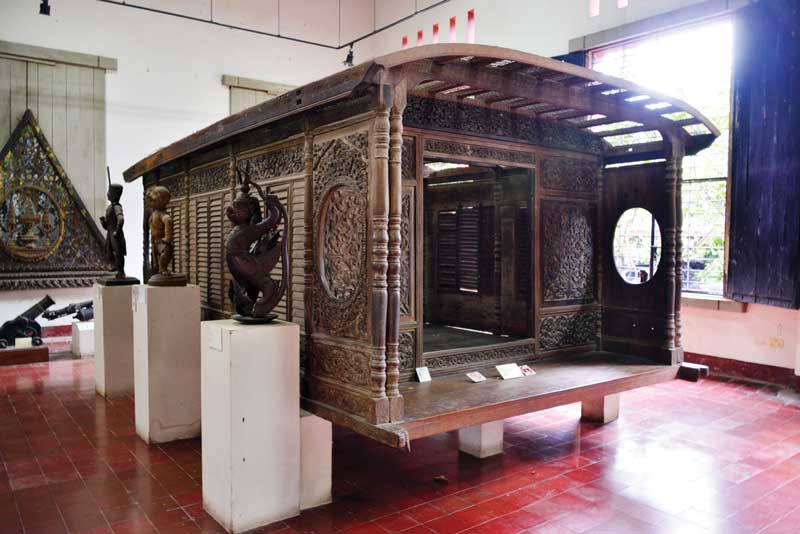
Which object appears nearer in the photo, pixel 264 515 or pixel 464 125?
pixel 264 515

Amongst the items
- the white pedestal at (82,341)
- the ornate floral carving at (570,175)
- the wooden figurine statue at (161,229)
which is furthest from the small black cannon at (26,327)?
the ornate floral carving at (570,175)

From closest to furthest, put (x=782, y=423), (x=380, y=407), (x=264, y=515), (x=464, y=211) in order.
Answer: (x=380, y=407), (x=264, y=515), (x=782, y=423), (x=464, y=211)

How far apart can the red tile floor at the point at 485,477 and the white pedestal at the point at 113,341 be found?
389mm

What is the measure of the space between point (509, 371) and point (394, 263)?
1.66 m

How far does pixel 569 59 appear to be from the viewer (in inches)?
337

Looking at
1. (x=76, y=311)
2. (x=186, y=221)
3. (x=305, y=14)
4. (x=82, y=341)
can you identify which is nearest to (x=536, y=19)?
(x=305, y=14)

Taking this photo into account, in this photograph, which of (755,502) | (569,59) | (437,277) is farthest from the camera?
(569,59)

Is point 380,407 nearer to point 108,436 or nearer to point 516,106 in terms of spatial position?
point 516,106

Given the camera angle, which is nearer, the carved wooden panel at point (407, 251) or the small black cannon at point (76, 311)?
the carved wooden panel at point (407, 251)

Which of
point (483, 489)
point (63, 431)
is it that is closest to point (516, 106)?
point (483, 489)

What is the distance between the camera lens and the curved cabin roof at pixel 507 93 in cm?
343

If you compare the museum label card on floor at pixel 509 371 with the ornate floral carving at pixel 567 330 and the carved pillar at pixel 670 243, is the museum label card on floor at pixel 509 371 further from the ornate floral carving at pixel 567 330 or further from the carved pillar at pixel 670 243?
the carved pillar at pixel 670 243

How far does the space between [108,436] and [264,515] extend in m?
2.27

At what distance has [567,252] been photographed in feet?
18.1
